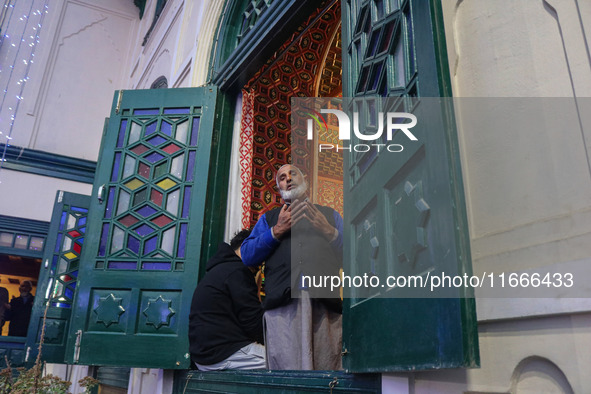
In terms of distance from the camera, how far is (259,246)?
260 centimetres

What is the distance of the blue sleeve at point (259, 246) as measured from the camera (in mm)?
2562

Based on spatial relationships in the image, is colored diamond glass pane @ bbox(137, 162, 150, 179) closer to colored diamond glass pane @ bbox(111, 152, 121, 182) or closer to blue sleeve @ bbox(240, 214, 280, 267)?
colored diamond glass pane @ bbox(111, 152, 121, 182)

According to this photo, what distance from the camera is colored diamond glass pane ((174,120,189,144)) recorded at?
372cm

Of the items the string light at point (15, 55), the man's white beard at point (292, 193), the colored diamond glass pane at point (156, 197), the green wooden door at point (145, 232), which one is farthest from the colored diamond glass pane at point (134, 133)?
the string light at point (15, 55)

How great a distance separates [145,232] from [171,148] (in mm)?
661

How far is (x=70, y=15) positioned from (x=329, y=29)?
19.5 feet

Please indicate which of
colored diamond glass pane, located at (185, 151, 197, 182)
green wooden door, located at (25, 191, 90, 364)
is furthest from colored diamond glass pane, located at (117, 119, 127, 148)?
green wooden door, located at (25, 191, 90, 364)

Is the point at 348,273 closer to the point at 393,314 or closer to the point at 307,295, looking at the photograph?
the point at 393,314

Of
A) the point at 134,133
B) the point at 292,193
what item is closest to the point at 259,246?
the point at 292,193

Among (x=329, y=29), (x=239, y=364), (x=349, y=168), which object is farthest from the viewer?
→ (x=329, y=29)

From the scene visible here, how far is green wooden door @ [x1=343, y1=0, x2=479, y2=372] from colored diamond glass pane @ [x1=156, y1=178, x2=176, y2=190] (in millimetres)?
2087

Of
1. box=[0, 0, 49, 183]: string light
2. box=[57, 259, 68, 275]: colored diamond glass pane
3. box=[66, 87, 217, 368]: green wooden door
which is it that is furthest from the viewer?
box=[0, 0, 49, 183]: string light

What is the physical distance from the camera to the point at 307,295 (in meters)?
2.33

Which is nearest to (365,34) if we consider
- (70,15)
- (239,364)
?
(239,364)
